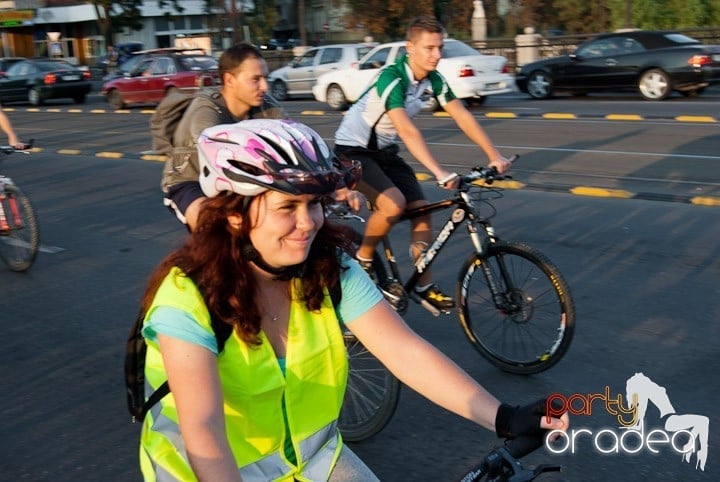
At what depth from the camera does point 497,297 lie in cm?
523

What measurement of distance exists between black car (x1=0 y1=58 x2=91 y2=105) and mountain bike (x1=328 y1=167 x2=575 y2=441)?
27869 mm

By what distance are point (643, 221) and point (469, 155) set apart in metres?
5.41

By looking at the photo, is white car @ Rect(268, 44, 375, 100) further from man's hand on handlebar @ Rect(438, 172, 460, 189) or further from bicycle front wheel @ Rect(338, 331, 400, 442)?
bicycle front wheel @ Rect(338, 331, 400, 442)

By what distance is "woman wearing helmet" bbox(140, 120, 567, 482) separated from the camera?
211cm

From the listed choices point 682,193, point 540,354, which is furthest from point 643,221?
point 540,354

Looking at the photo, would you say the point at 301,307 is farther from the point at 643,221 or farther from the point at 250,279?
the point at 643,221

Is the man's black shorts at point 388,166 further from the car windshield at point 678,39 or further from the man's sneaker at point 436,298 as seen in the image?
the car windshield at point 678,39

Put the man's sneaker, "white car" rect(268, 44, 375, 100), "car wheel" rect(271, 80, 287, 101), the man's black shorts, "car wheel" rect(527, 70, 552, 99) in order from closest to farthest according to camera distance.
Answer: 1. the man's sneaker
2. the man's black shorts
3. "car wheel" rect(527, 70, 552, 99)
4. "white car" rect(268, 44, 375, 100)
5. "car wheel" rect(271, 80, 287, 101)

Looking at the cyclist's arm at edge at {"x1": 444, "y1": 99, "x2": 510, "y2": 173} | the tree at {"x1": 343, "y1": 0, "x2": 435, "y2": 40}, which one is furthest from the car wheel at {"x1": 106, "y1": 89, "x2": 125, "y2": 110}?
the cyclist's arm at edge at {"x1": 444, "y1": 99, "x2": 510, "y2": 173}

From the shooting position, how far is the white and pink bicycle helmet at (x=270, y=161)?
218 cm

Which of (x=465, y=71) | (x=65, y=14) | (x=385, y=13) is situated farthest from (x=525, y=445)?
(x=65, y=14)

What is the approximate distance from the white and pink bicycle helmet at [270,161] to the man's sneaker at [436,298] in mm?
3380

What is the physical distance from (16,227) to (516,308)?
4.80 m

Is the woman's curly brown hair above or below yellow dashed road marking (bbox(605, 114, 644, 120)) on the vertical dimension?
above
